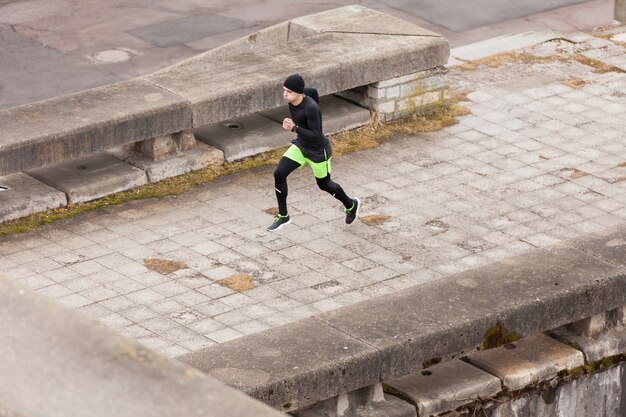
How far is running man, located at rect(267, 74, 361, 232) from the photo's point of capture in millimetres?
12412

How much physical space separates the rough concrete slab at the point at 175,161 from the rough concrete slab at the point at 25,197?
897 millimetres

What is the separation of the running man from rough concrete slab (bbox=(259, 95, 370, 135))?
2003mm

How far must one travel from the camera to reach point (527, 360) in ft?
26.1

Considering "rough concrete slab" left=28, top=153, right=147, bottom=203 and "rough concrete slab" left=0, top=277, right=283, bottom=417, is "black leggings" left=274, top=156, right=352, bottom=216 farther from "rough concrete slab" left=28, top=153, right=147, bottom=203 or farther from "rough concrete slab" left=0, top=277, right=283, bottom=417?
"rough concrete slab" left=0, top=277, right=283, bottom=417

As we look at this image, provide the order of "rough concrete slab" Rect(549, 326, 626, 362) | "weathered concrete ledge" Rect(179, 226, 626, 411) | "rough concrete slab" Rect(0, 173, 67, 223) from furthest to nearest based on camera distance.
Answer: "rough concrete slab" Rect(0, 173, 67, 223) < "rough concrete slab" Rect(549, 326, 626, 362) < "weathered concrete ledge" Rect(179, 226, 626, 411)

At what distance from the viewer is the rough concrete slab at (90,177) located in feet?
42.8

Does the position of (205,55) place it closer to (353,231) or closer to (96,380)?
(353,231)

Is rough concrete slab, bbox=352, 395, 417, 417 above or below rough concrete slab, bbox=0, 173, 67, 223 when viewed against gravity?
above

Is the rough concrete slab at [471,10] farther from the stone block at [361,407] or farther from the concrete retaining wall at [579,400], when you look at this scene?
the stone block at [361,407]

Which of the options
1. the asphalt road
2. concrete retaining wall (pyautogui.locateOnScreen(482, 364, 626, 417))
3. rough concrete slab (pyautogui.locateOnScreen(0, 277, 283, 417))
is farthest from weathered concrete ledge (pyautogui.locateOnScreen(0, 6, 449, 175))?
rough concrete slab (pyautogui.locateOnScreen(0, 277, 283, 417))

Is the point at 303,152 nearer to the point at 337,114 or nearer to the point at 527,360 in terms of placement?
the point at 337,114

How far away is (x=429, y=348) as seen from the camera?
24.5 ft

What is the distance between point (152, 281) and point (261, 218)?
61.8 inches

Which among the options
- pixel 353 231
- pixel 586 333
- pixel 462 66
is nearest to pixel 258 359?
pixel 586 333
